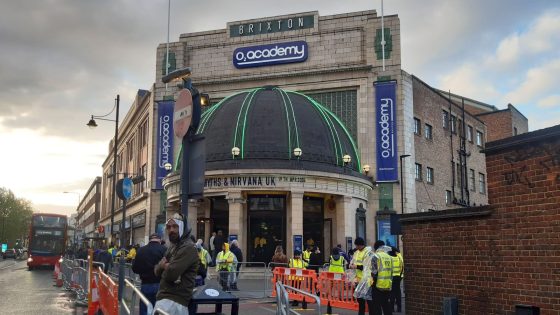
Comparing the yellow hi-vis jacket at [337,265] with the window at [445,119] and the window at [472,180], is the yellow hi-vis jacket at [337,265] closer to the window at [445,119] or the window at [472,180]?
the window at [445,119]

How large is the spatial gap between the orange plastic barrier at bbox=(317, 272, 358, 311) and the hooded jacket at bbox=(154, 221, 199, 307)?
740 centimetres

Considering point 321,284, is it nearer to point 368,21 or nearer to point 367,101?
point 367,101

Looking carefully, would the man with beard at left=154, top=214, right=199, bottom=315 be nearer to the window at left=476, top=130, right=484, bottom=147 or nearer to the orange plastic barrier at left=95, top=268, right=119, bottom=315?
the orange plastic barrier at left=95, top=268, right=119, bottom=315

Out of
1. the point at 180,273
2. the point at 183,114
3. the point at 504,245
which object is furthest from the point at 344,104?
the point at 180,273

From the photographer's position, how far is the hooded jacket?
6523 millimetres

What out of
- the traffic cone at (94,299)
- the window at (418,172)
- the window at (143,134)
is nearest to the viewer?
the traffic cone at (94,299)

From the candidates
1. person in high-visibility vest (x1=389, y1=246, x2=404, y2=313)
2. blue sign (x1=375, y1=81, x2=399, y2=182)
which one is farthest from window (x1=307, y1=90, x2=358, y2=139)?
person in high-visibility vest (x1=389, y1=246, x2=404, y2=313)

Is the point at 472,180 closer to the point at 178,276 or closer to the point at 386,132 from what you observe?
the point at 386,132

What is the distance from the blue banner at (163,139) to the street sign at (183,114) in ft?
102

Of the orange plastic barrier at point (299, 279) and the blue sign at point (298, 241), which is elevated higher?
the blue sign at point (298, 241)

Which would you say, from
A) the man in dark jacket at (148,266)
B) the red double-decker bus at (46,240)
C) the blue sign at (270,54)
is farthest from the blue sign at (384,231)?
the man in dark jacket at (148,266)

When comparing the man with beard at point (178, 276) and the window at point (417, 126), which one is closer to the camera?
the man with beard at point (178, 276)

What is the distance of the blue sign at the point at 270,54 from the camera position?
38281 millimetres

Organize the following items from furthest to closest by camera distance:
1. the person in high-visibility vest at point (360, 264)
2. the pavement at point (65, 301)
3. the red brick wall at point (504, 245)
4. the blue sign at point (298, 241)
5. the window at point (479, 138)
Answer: the window at point (479, 138) → the blue sign at point (298, 241) → the pavement at point (65, 301) → the person in high-visibility vest at point (360, 264) → the red brick wall at point (504, 245)
